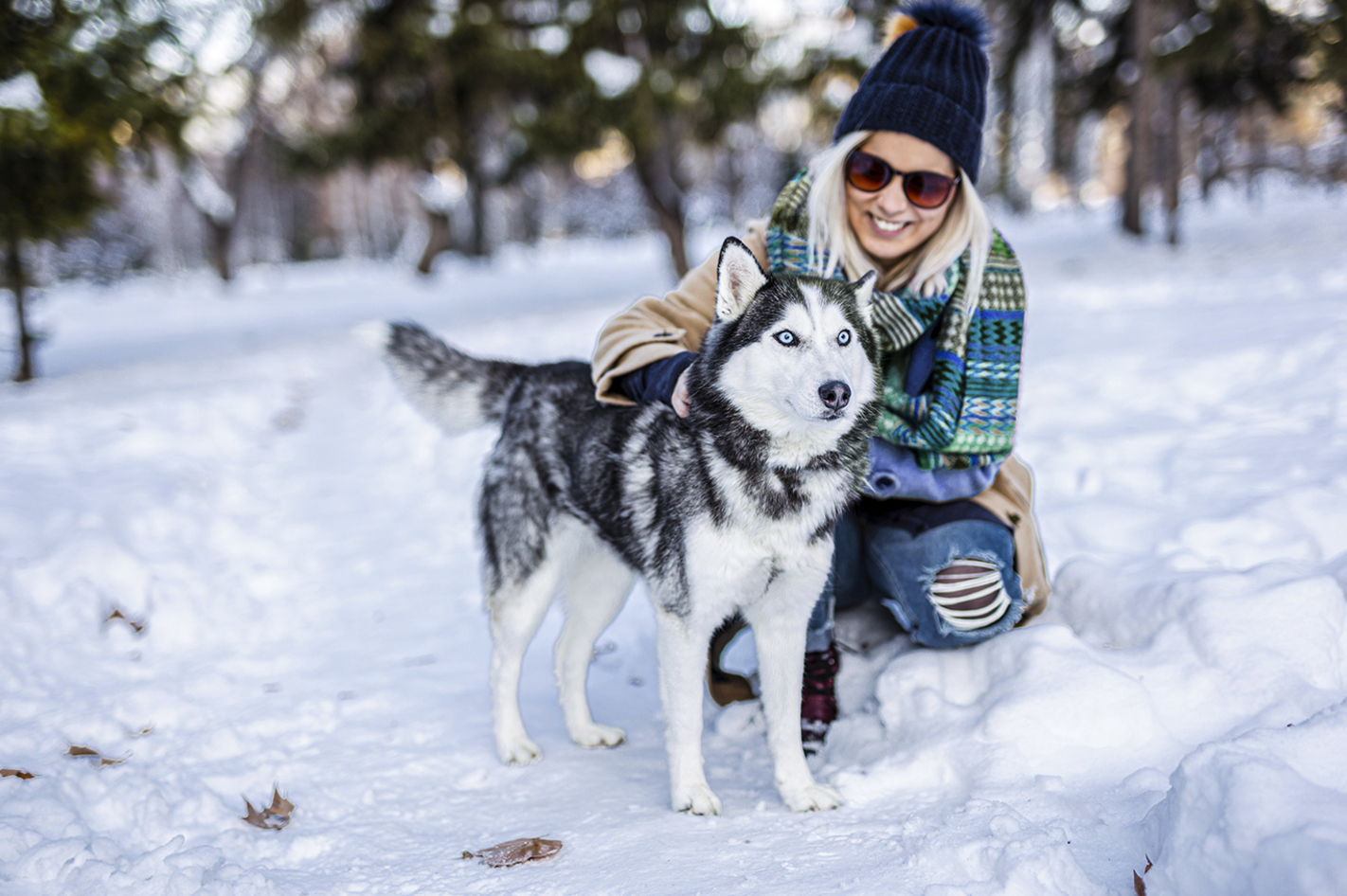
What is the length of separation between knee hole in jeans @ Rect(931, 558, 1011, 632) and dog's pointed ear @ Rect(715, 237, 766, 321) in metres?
1.09

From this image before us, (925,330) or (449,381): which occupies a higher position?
(925,330)

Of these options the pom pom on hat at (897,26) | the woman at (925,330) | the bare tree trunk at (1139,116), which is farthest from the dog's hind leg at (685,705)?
the bare tree trunk at (1139,116)

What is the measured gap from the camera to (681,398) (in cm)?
238

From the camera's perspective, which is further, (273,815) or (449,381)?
(449,381)

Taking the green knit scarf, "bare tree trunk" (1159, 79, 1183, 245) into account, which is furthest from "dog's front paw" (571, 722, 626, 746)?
"bare tree trunk" (1159, 79, 1183, 245)

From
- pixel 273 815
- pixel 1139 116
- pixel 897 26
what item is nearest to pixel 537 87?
pixel 1139 116

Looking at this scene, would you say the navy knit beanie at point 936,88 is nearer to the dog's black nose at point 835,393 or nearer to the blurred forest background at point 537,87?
the blurred forest background at point 537,87

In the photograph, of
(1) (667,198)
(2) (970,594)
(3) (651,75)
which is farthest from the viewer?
(1) (667,198)

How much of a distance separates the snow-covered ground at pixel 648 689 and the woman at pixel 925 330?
225 millimetres

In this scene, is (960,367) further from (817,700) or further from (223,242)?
(223,242)

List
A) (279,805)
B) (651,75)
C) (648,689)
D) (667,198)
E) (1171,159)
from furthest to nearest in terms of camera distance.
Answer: (667,198), (1171,159), (651,75), (648,689), (279,805)

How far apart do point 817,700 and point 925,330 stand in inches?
49.9

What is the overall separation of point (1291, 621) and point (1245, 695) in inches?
12.3

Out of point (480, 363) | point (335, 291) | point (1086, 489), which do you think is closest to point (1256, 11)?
point (1086, 489)
